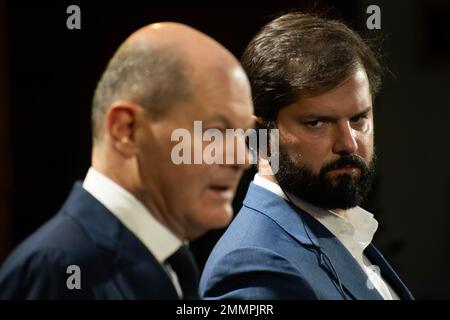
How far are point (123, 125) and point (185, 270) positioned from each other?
8.3 inches

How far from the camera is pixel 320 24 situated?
137 centimetres

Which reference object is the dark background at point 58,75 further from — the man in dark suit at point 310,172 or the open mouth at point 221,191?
the open mouth at point 221,191

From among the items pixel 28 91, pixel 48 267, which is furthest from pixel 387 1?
pixel 48 267

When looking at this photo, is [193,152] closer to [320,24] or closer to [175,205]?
[175,205]

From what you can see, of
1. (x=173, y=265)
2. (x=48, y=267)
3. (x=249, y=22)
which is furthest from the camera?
(x=249, y=22)

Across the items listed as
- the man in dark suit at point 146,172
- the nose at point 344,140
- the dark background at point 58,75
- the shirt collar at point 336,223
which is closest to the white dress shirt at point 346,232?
the shirt collar at point 336,223

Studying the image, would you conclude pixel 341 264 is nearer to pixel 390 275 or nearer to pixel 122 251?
pixel 390 275

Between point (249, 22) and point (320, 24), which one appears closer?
point (320, 24)

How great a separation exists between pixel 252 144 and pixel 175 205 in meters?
0.51

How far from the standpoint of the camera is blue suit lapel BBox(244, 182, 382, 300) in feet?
4.11

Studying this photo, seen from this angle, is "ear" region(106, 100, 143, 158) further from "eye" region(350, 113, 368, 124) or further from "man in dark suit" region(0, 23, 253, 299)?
"eye" region(350, 113, 368, 124)

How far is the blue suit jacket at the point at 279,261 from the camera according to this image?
1.17 m

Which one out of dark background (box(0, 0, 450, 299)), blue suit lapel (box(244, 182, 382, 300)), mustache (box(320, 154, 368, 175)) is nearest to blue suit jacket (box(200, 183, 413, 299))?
blue suit lapel (box(244, 182, 382, 300))

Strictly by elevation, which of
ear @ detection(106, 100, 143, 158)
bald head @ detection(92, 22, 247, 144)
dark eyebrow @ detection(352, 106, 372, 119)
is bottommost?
dark eyebrow @ detection(352, 106, 372, 119)
